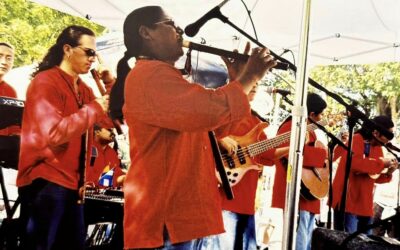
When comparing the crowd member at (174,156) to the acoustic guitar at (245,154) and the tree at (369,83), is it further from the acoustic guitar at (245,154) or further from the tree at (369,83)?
the tree at (369,83)

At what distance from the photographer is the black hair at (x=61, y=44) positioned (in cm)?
226

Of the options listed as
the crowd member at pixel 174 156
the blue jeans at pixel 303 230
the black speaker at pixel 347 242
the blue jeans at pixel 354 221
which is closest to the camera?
the black speaker at pixel 347 242

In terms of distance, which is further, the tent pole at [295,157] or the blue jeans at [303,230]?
the blue jeans at [303,230]

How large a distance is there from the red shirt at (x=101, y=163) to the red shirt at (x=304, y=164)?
1241mm

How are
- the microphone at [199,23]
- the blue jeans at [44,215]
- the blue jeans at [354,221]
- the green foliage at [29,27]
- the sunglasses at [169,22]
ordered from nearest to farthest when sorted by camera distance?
the microphone at [199,23] < the blue jeans at [44,215] < the green foliage at [29,27] < the sunglasses at [169,22] < the blue jeans at [354,221]

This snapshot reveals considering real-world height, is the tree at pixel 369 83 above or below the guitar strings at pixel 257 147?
above

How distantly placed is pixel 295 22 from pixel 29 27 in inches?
76.1

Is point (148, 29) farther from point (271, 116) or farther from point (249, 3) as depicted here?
point (271, 116)

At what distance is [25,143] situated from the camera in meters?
2.13

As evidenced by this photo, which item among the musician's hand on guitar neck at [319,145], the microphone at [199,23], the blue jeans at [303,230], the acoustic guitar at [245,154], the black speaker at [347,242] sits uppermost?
the microphone at [199,23]

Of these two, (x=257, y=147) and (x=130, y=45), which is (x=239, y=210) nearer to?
(x=257, y=147)

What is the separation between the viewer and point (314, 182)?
10.8ft

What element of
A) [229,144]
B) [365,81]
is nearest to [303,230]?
[229,144]

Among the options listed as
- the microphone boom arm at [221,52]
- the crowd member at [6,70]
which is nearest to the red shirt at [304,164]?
the microphone boom arm at [221,52]
